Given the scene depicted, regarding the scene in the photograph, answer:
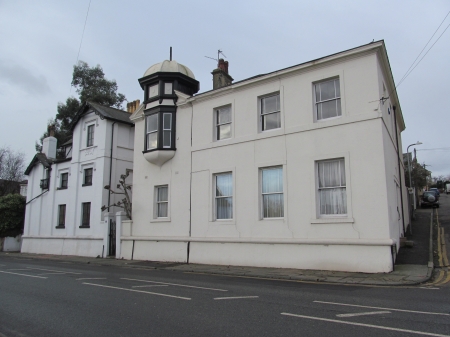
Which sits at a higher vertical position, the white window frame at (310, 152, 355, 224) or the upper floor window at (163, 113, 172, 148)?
the upper floor window at (163, 113, 172, 148)

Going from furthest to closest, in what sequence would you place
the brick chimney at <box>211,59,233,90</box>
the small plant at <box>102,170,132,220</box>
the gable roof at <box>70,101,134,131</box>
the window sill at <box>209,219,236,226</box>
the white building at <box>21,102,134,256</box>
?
the gable roof at <box>70,101,134,131</box>
the white building at <box>21,102,134,256</box>
the small plant at <box>102,170,132,220</box>
the brick chimney at <box>211,59,233,90</box>
the window sill at <box>209,219,236,226</box>

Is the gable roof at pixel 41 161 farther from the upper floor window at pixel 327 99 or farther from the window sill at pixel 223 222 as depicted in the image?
the upper floor window at pixel 327 99

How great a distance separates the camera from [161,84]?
1895 centimetres

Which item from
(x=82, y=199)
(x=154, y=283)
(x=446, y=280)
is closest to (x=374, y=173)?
(x=446, y=280)

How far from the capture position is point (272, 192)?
14539mm

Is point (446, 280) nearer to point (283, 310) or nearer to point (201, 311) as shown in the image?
point (283, 310)

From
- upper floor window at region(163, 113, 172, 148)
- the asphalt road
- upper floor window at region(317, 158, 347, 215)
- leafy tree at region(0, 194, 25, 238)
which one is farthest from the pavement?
leafy tree at region(0, 194, 25, 238)

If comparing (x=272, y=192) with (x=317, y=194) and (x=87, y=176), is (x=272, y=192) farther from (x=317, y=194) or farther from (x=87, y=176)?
(x=87, y=176)

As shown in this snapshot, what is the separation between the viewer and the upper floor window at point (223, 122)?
1668 cm

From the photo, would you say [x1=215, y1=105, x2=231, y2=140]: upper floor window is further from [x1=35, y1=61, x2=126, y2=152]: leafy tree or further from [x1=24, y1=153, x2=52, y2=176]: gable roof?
[x1=35, y1=61, x2=126, y2=152]: leafy tree

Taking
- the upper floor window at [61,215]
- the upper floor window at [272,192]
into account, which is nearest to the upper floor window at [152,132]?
the upper floor window at [272,192]

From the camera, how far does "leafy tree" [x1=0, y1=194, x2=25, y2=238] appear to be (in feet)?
96.6

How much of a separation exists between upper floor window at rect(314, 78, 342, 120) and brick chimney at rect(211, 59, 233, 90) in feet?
22.3

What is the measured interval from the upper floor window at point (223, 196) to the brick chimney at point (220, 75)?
591cm
